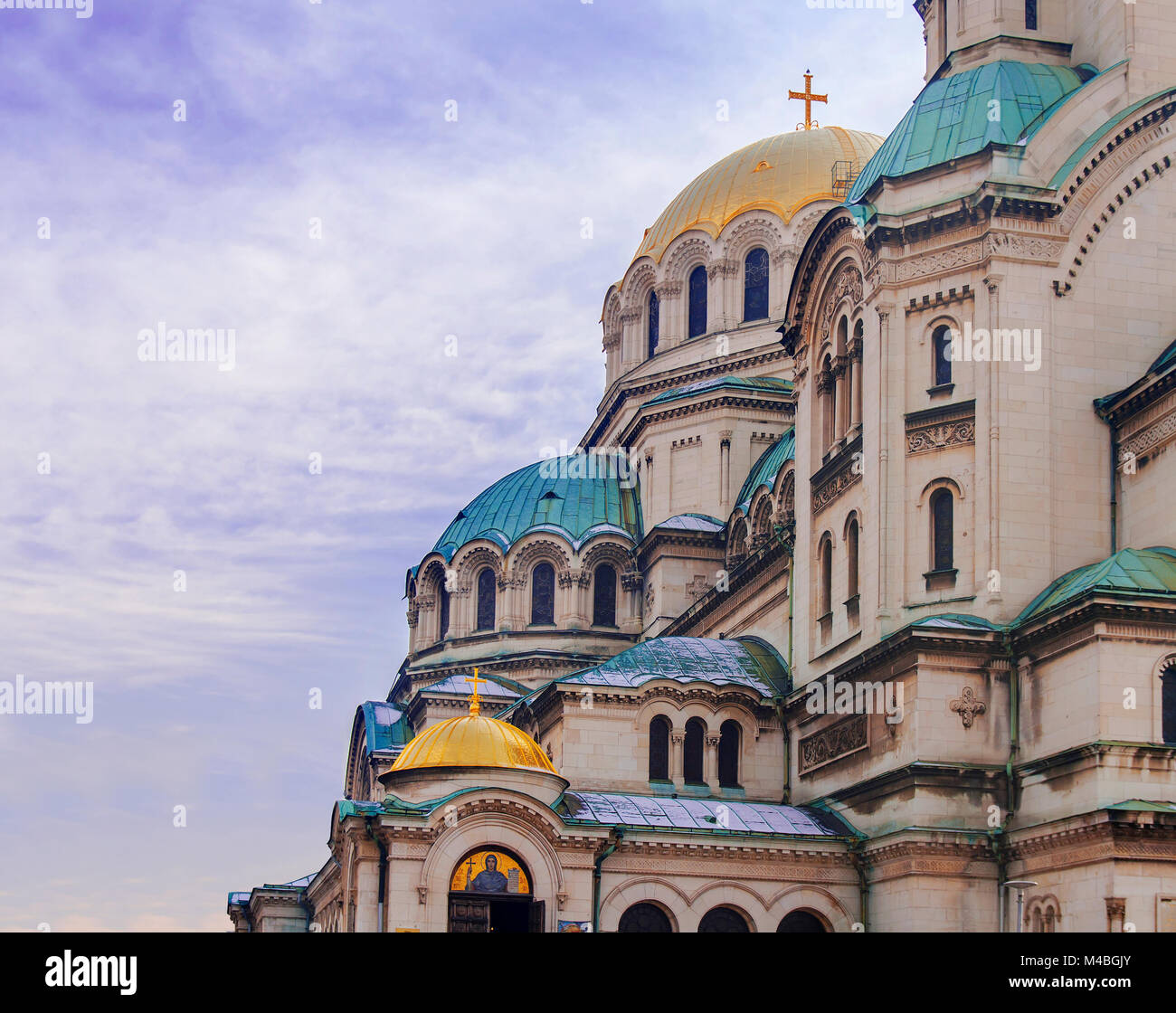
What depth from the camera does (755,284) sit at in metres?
55.0

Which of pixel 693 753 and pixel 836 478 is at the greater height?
pixel 836 478

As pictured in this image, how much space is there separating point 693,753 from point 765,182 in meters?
22.6

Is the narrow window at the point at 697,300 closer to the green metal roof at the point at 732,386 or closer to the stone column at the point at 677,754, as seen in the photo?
the green metal roof at the point at 732,386

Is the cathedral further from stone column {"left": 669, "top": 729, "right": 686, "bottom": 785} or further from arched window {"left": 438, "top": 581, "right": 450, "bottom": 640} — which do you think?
arched window {"left": 438, "top": 581, "right": 450, "bottom": 640}

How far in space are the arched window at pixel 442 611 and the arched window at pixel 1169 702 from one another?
99.2ft

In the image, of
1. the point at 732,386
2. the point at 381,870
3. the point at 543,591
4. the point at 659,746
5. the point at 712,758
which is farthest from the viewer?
the point at 543,591

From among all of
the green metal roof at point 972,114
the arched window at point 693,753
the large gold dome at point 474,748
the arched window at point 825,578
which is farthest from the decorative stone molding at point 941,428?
the large gold dome at point 474,748

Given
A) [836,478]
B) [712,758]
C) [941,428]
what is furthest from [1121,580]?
[712,758]

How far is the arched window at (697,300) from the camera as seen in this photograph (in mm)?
55938

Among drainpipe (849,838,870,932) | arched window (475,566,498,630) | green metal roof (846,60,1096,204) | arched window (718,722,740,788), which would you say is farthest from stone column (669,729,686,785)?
arched window (475,566,498,630)

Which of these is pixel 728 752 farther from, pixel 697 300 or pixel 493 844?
pixel 697 300

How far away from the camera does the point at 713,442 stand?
2078 inches

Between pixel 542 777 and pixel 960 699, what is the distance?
8.41m
